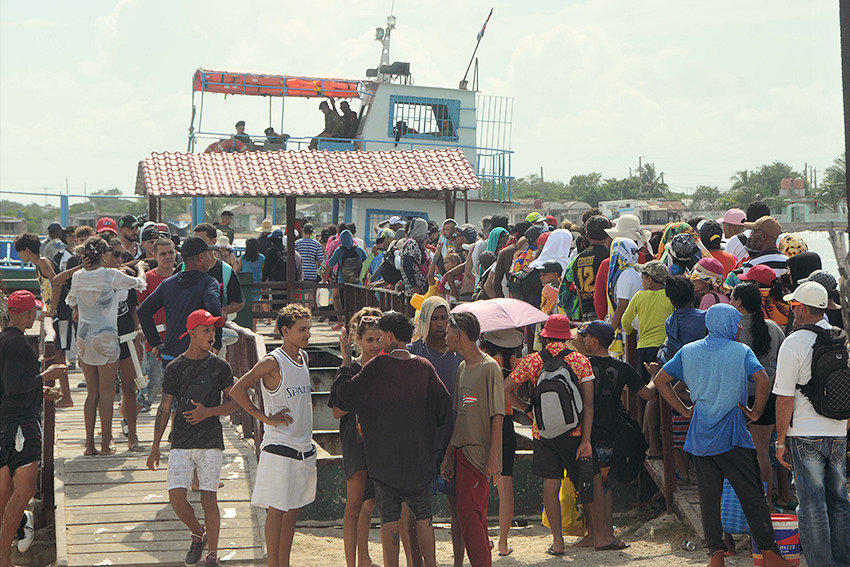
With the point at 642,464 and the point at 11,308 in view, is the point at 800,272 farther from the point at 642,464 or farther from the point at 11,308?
the point at 11,308

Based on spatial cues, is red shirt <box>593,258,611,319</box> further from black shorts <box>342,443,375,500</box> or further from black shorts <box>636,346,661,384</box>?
black shorts <box>342,443,375,500</box>

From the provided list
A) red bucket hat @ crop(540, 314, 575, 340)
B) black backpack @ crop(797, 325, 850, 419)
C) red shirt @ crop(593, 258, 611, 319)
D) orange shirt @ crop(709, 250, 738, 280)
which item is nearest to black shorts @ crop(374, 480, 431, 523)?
red bucket hat @ crop(540, 314, 575, 340)

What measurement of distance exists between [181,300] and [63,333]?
3.28 m

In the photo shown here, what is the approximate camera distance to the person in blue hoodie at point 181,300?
8.48 metres

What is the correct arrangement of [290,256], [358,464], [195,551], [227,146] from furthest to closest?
[227,146]
[290,256]
[195,551]
[358,464]

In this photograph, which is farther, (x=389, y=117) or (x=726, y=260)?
(x=389, y=117)

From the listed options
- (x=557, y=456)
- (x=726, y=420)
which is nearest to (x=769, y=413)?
(x=726, y=420)

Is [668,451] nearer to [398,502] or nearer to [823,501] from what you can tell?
[823,501]

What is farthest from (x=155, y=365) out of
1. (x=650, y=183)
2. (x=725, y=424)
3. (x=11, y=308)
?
(x=650, y=183)

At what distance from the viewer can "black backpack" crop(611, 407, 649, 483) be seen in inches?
319

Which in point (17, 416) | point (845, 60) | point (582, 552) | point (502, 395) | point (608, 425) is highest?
point (845, 60)

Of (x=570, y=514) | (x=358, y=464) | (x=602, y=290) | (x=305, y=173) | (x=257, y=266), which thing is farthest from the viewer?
(x=305, y=173)

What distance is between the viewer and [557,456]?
7.71 metres

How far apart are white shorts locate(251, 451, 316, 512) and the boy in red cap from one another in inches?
22.2
